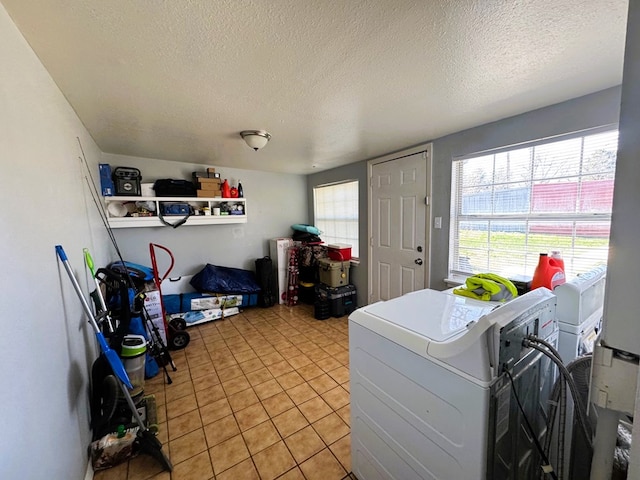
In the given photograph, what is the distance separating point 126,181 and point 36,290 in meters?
2.41

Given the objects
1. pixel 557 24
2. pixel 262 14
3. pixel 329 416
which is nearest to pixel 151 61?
pixel 262 14

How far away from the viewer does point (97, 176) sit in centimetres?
260

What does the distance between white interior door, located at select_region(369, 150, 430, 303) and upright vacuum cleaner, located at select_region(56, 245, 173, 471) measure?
2673 millimetres

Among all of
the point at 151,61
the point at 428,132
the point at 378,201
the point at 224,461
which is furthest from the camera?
the point at 378,201

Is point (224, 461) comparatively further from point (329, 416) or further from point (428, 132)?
point (428, 132)

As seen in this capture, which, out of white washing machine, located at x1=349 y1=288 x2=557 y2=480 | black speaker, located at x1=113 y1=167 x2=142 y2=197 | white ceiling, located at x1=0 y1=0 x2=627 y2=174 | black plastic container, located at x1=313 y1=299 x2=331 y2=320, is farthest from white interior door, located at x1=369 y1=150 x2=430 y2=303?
black speaker, located at x1=113 y1=167 x2=142 y2=197

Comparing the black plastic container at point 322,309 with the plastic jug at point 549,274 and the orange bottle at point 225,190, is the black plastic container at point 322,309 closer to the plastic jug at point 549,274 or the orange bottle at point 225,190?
the orange bottle at point 225,190

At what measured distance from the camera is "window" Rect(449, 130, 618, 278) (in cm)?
178

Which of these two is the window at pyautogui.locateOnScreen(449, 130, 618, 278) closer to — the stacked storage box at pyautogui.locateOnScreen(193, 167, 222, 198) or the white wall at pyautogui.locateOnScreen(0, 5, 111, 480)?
the white wall at pyautogui.locateOnScreen(0, 5, 111, 480)

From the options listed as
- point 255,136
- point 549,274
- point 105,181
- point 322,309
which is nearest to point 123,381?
point 255,136

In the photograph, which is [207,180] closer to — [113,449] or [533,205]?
[113,449]

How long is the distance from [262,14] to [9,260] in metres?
1.28

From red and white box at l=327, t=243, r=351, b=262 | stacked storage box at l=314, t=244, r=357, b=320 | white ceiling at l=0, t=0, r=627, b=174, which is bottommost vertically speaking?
stacked storage box at l=314, t=244, r=357, b=320

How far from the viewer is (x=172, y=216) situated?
10.7 ft
